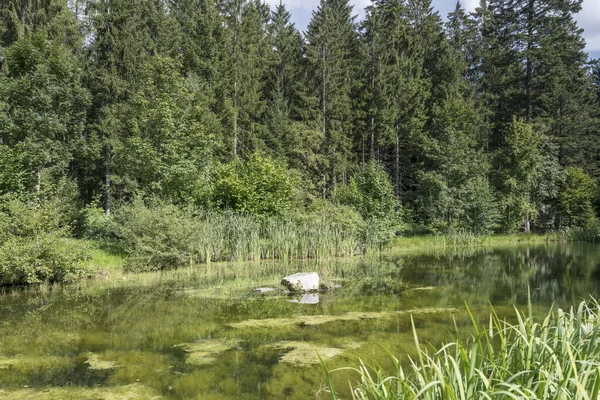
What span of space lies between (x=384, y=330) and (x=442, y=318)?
4.36ft

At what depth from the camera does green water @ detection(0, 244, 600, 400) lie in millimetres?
A: 5023

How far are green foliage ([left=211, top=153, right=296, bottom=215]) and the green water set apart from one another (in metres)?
4.22

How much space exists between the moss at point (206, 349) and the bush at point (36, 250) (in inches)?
229

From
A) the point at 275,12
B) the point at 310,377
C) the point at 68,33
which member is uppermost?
the point at 275,12

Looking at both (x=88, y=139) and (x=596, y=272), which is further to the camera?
(x=88, y=139)

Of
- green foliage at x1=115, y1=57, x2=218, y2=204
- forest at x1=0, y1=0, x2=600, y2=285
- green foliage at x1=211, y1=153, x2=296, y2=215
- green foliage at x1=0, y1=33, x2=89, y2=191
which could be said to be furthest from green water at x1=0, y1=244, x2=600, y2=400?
green foliage at x1=0, y1=33, x2=89, y2=191

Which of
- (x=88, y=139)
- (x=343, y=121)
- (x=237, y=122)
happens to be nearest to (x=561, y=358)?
(x=88, y=139)

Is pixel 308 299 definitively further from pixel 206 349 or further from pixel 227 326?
pixel 206 349

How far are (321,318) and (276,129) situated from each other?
755 inches

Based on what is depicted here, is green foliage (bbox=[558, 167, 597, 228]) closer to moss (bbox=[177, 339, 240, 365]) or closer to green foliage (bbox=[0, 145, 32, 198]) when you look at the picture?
moss (bbox=[177, 339, 240, 365])

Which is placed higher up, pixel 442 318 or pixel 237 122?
pixel 237 122

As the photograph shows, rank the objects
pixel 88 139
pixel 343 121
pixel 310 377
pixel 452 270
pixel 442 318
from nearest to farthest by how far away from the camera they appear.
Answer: pixel 310 377 → pixel 442 318 → pixel 452 270 → pixel 88 139 → pixel 343 121

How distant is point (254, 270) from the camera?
12953 mm

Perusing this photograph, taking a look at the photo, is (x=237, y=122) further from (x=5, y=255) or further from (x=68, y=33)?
(x=5, y=255)
